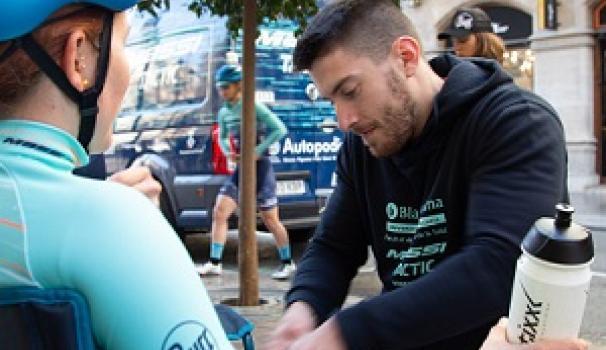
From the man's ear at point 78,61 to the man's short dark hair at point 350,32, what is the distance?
34.7 inches

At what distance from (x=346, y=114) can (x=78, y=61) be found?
955 mm

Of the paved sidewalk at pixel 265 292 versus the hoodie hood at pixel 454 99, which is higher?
the hoodie hood at pixel 454 99

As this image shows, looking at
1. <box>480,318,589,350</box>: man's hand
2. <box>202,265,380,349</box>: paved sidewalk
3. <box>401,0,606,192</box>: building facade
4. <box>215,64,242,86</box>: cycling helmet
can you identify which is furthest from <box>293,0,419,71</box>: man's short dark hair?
<box>401,0,606,192</box>: building facade

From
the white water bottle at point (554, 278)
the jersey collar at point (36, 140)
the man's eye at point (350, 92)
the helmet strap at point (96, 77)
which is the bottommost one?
the white water bottle at point (554, 278)

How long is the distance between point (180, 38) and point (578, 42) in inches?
422

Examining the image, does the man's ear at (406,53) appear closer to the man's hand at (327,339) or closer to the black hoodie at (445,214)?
the black hoodie at (445,214)

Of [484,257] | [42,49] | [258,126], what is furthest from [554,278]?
[258,126]

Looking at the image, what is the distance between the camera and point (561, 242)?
47.7 inches

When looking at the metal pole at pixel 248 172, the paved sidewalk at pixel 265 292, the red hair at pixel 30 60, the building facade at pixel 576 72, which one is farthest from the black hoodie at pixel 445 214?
the building facade at pixel 576 72

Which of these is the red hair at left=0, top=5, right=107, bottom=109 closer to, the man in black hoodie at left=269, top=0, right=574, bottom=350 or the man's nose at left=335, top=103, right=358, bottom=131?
the man in black hoodie at left=269, top=0, right=574, bottom=350

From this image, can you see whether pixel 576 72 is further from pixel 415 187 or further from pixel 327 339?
pixel 327 339

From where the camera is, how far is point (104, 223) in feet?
3.40

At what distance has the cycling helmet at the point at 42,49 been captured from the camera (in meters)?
1.07

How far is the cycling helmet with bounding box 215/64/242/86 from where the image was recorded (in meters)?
7.64
